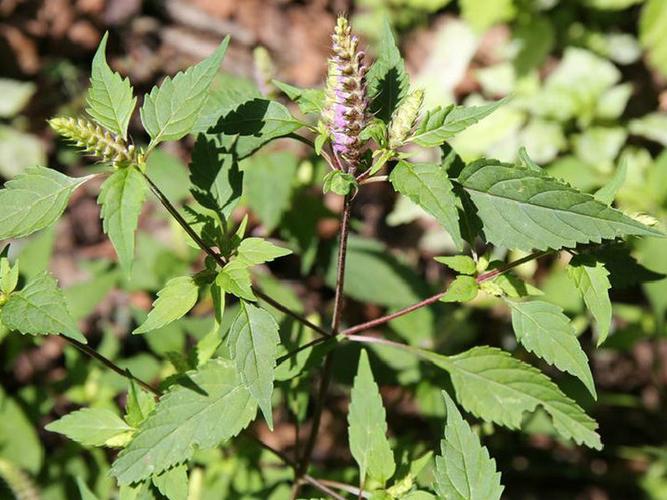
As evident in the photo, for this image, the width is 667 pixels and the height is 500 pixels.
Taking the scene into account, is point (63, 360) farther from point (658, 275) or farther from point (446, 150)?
point (658, 275)

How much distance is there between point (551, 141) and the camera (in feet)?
14.7

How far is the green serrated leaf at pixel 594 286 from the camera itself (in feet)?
6.17

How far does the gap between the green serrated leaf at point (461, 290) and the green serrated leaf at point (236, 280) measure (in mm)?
569

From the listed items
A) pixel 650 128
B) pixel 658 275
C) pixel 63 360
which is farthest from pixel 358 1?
pixel 658 275

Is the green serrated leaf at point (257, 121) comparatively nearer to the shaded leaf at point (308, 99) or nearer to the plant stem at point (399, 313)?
the shaded leaf at point (308, 99)

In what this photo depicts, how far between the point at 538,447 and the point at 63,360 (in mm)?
Result: 2951

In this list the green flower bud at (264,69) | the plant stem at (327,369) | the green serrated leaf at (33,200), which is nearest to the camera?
the green serrated leaf at (33,200)

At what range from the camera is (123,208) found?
1639 millimetres

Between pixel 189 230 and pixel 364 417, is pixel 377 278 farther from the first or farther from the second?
pixel 189 230

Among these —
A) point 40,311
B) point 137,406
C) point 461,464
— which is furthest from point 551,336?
point 40,311

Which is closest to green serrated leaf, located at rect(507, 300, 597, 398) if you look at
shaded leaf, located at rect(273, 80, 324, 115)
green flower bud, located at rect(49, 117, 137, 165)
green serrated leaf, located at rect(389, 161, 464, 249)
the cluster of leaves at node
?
A: the cluster of leaves at node

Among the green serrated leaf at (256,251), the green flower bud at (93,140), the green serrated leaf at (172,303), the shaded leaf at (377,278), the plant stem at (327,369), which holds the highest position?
the green flower bud at (93,140)

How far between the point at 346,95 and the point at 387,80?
0.33 m

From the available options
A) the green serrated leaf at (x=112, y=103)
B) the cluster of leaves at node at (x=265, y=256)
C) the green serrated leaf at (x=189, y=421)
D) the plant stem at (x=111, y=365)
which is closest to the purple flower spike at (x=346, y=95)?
the cluster of leaves at node at (x=265, y=256)
